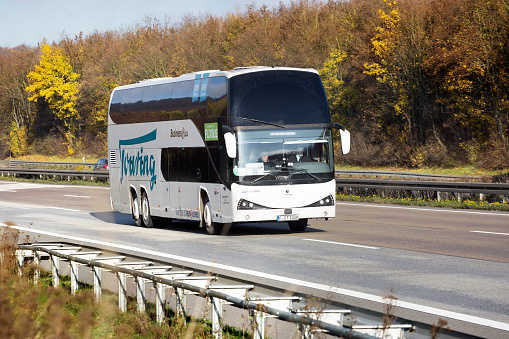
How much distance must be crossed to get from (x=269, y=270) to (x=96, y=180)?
3941 centimetres

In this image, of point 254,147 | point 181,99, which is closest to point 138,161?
point 181,99

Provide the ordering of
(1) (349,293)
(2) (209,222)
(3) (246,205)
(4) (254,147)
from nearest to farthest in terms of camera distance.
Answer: (1) (349,293)
(3) (246,205)
(4) (254,147)
(2) (209,222)

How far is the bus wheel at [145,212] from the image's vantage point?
845 inches

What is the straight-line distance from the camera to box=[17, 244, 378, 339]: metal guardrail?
17.8 feet

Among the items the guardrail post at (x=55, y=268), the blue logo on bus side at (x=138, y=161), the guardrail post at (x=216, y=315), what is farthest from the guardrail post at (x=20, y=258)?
the blue logo on bus side at (x=138, y=161)

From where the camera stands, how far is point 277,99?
58.2 feet

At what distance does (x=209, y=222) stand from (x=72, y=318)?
42.6 feet

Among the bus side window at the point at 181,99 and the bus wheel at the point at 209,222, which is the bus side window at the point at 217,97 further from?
the bus wheel at the point at 209,222

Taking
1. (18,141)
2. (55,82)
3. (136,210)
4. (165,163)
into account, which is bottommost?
(136,210)

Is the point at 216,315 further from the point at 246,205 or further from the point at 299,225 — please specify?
the point at 299,225

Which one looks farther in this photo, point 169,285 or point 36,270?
point 36,270

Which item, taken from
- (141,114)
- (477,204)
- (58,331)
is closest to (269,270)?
(58,331)

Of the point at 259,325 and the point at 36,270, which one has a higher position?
the point at 259,325

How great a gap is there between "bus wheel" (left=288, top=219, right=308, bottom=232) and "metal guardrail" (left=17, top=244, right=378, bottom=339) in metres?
8.42
